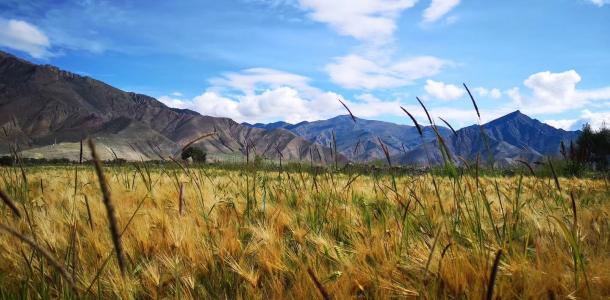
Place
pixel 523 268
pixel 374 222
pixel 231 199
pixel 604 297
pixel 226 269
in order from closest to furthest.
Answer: pixel 604 297 < pixel 523 268 < pixel 226 269 < pixel 374 222 < pixel 231 199

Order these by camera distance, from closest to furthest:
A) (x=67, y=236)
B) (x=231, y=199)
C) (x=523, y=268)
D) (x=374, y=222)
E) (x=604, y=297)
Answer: (x=604, y=297) → (x=523, y=268) → (x=67, y=236) → (x=374, y=222) → (x=231, y=199)

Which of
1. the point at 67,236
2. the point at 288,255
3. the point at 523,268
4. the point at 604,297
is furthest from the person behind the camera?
the point at 67,236

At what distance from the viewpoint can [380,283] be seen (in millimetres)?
1686

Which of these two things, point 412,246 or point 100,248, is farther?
point 100,248

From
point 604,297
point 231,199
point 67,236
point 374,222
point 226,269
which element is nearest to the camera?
point 604,297

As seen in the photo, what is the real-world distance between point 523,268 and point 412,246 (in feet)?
1.75

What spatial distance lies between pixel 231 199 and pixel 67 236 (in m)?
1.46

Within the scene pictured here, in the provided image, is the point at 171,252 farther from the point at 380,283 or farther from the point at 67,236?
the point at 380,283

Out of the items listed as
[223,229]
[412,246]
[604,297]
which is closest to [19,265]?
[223,229]

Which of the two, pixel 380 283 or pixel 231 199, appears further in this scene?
pixel 231 199

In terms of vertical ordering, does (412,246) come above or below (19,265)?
above

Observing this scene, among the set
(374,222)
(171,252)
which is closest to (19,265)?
(171,252)

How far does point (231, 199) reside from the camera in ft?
12.1

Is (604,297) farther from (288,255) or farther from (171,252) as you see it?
(171,252)
